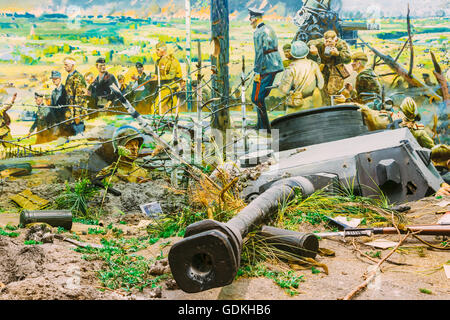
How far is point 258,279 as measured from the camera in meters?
3.48

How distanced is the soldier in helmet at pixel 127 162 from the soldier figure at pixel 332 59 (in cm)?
389

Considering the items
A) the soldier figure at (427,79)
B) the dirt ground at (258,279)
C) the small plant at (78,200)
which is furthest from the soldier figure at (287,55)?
the dirt ground at (258,279)

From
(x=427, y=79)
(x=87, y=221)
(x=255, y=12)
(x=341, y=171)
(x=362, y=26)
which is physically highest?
(x=255, y=12)

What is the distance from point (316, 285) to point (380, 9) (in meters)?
7.74

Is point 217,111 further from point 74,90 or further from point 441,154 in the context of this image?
point 441,154

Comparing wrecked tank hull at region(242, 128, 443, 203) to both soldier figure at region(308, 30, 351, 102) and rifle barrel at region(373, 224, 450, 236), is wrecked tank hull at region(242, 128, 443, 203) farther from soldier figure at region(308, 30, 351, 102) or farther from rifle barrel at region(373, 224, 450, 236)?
soldier figure at region(308, 30, 351, 102)

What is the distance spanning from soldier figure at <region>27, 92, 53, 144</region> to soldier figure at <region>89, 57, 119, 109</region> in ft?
2.99

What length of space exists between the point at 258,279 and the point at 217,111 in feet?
18.4

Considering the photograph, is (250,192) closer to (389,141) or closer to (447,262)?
(389,141)

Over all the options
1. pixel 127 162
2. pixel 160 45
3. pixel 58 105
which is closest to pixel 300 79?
pixel 160 45

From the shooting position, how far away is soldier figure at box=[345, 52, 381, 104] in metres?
9.23

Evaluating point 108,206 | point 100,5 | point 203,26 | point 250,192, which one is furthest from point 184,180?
point 100,5

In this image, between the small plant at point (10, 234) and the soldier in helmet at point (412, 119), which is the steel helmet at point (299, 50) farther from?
the small plant at point (10, 234)

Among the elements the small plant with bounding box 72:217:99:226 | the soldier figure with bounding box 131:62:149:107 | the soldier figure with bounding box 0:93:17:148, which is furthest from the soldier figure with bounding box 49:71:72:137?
the small plant with bounding box 72:217:99:226
